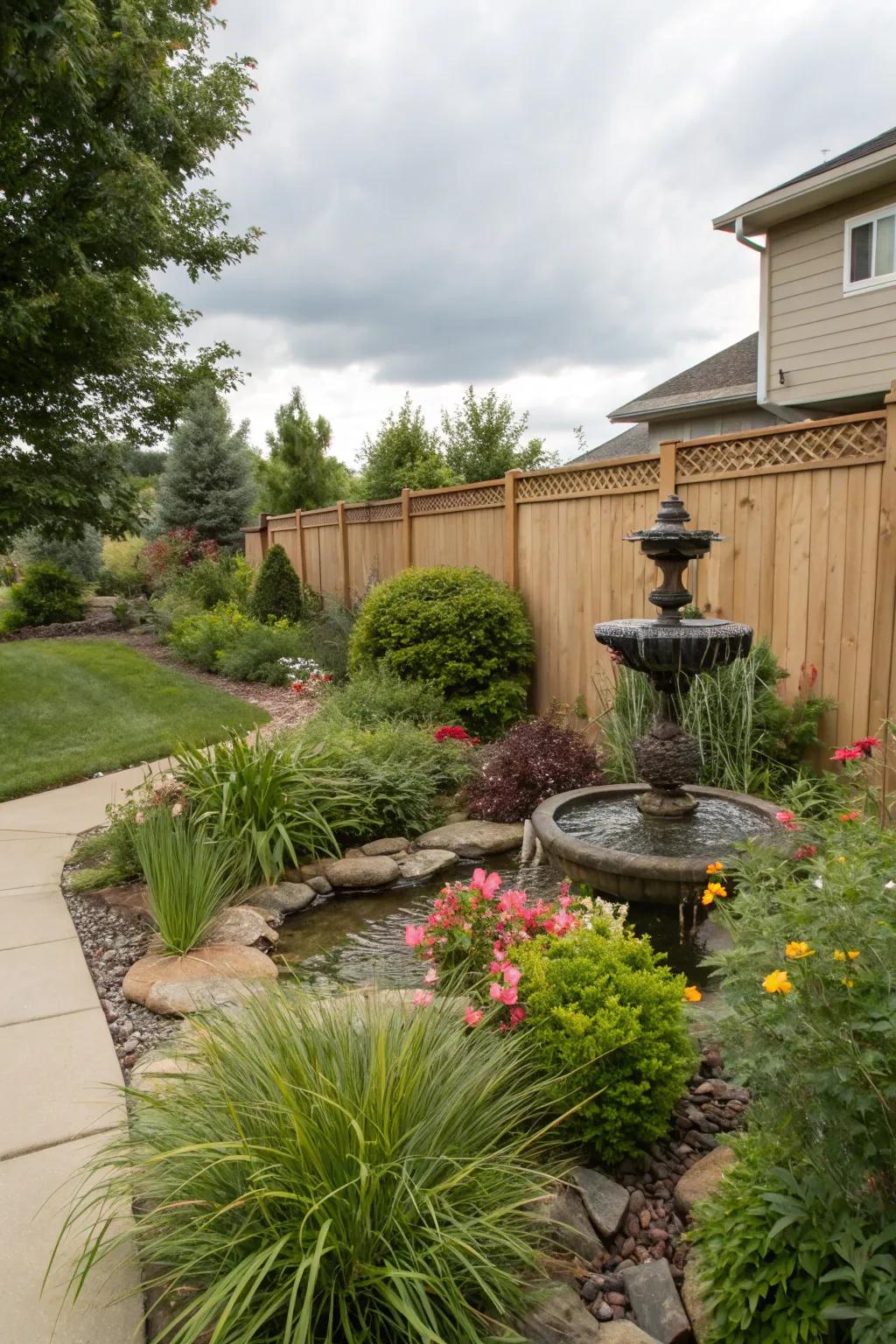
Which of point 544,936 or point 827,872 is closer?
point 827,872

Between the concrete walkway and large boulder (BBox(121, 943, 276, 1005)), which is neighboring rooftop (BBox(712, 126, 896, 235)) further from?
the concrete walkway

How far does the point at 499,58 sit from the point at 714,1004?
632 centimetres

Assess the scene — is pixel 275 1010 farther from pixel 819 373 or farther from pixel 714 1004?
pixel 819 373

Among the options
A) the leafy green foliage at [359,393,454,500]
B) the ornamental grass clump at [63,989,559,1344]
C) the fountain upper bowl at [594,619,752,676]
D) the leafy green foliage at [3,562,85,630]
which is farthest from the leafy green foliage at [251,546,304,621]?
the ornamental grass clump at [63,989,559,1344]

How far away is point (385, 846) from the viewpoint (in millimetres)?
5070

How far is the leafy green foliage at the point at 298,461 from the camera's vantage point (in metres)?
18.8

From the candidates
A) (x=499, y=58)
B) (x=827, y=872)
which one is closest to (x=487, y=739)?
(x=499, y=58)

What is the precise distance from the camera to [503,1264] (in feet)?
5.76

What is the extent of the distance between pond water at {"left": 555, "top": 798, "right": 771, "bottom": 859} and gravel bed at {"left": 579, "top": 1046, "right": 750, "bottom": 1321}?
1274 mm

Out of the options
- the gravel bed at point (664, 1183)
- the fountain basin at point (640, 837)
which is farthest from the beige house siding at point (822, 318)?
the gravel bed at point (664, 1183)

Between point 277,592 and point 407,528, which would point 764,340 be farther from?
point 277,592

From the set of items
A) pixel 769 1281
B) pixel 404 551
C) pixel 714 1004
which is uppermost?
pixel 404 551

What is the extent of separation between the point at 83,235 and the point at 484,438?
919 centimetres

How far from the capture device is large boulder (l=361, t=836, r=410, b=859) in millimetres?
5020
